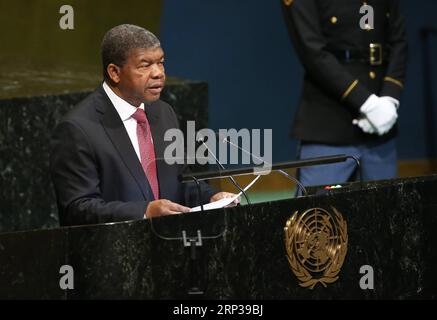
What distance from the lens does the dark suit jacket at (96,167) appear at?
439 cm

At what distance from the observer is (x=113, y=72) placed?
4582mm

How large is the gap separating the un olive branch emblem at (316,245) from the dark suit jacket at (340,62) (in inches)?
67.5

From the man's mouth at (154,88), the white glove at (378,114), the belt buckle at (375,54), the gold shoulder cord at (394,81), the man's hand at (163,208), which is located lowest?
the man's hand at (163,208)

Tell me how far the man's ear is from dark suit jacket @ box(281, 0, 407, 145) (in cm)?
147

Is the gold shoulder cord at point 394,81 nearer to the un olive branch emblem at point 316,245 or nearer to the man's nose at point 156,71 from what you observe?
the man's nose at point 156,71

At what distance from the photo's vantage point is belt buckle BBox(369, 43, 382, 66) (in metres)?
6.02

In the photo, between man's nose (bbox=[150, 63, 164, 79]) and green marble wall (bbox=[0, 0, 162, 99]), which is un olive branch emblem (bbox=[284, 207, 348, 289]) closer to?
man's nose (bbox=[150, 63, 164, 79])

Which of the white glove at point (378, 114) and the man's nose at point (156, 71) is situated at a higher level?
the white glove at point (378, 114)

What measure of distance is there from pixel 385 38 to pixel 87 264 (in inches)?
104

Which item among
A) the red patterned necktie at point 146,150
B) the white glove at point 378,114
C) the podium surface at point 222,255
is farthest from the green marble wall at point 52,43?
the podium surface at point 222,255
